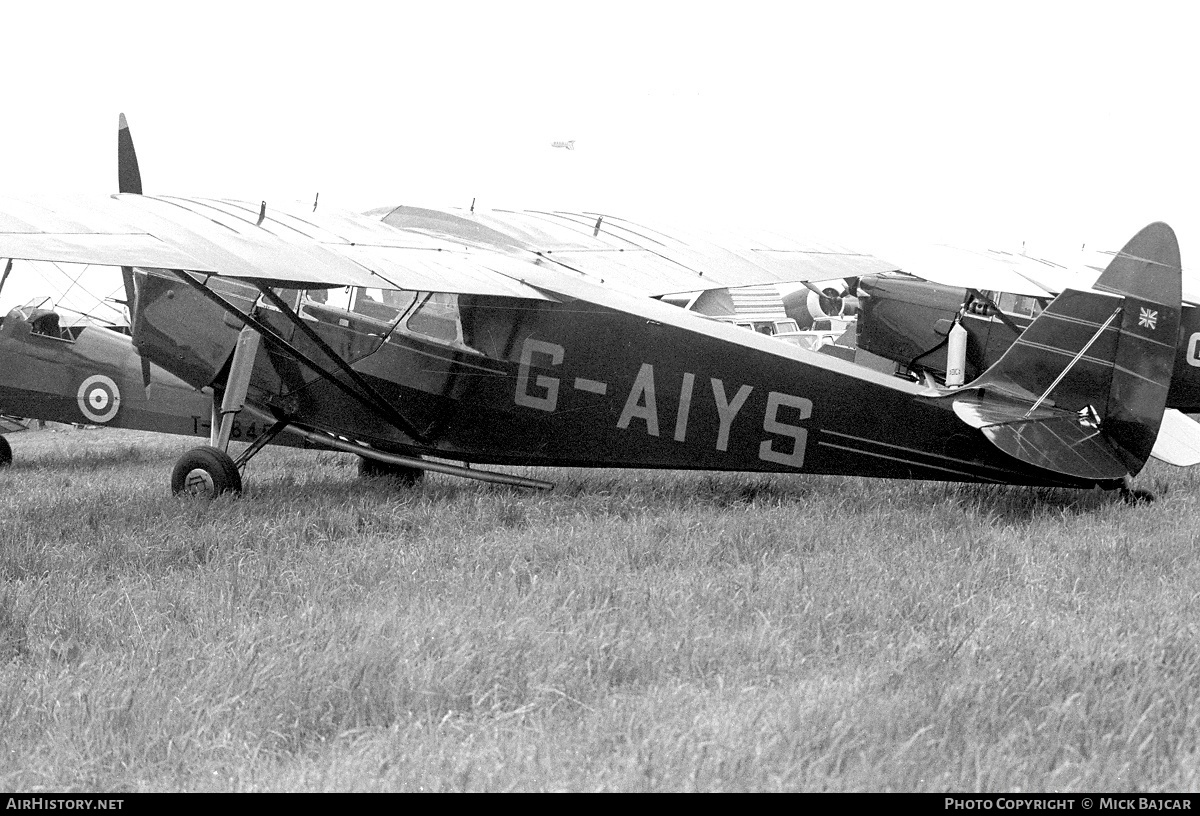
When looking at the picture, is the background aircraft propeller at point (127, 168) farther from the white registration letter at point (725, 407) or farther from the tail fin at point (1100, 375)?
the tail fin at point (1100, 375)

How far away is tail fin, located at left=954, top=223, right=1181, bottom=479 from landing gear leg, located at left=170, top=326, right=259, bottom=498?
13.1ft

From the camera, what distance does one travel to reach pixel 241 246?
20.7ft

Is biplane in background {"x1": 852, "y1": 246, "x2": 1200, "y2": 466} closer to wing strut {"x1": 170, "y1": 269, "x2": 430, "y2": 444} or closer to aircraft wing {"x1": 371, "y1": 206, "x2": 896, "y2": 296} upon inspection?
aircraft wing {"x1": 371, "y1": 206, "x2": 896, "y2": 296}

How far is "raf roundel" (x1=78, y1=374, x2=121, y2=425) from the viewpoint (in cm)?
976

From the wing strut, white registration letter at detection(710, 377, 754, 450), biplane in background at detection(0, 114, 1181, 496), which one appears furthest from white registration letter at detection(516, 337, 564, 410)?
white registration letter at detection(710, 377, 754, 450)

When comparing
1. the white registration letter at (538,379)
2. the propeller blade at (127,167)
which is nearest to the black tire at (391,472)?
the white registration letter at (538,379)

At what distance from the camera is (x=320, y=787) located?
2.59 meters

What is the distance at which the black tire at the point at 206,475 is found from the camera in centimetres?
681

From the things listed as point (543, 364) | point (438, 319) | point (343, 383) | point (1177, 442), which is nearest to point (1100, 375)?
point (1177, 442)

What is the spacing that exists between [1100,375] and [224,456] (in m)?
4.75

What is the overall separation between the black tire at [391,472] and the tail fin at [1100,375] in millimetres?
3429
